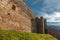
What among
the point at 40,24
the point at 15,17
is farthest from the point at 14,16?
the point at 40,24

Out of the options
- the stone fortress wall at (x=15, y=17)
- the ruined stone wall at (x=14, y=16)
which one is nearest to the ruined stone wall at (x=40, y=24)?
the stone fortress wall at (x=15, y=17)

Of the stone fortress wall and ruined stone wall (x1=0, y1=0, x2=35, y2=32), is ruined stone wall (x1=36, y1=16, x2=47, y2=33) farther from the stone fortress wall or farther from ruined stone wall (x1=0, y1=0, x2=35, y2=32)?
ruined stone wall (x1=0, y1=0, x2=35, y2=32)

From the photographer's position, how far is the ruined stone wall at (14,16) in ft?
50.0

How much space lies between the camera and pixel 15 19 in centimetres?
1794

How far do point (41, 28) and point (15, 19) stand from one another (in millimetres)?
9348

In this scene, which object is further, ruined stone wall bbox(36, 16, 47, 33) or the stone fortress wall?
ruined stone wall bbox(36, 16, 47, 33)

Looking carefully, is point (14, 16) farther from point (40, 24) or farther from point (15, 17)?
point (40, 24)

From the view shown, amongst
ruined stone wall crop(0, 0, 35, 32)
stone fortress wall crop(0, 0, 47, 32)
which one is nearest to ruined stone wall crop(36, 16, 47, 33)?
stone fortress wall crop(0, 0, 47, 32)

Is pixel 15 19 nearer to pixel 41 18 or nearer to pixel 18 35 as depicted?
pixel 18 35

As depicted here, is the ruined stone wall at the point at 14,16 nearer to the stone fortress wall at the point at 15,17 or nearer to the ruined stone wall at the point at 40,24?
the stone fortress wall at the point at 15,17

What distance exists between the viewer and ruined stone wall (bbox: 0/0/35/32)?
50.0 feet

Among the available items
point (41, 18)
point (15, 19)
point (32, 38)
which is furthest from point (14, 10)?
point (41, 18)

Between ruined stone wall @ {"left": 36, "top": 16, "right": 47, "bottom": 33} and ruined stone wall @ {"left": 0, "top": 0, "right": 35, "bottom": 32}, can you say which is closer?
ruined stone wall @ {"left": 0, "top": 0, "right": 35, "bottom": 32}

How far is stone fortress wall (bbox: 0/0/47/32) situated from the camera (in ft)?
50.2
